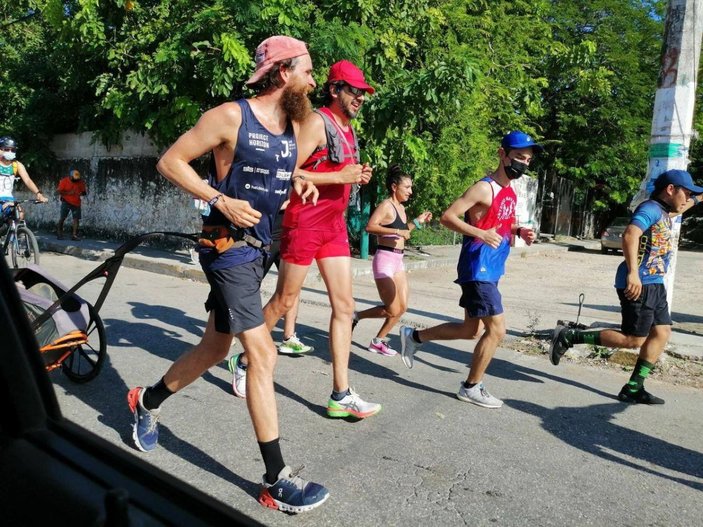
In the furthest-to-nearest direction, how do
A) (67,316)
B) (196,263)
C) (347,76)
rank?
(196,263)
(347,76)
(67,316)

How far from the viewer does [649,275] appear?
485 centimetres

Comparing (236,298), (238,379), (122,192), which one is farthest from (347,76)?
(122,192)

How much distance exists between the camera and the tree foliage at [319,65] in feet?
33.3

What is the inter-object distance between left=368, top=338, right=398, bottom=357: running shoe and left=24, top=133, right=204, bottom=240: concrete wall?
9007mm

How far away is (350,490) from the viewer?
10.2 ft

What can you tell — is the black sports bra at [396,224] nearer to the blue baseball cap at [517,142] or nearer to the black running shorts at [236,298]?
the blue baseball cap at [517,142]

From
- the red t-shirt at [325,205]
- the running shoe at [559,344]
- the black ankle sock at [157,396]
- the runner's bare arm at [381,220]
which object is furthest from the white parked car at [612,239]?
the black ankle sock at [157,396]

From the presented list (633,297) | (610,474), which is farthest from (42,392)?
(633,297)

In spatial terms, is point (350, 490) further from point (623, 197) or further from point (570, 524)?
point (623, 197)

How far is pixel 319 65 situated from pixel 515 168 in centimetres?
663

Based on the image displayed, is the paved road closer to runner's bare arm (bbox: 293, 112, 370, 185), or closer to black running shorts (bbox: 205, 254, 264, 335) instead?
black running shorts (bbox: 205, 254, 264, 335)

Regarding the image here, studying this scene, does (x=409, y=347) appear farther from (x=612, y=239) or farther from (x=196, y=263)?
(x=612, y=239)

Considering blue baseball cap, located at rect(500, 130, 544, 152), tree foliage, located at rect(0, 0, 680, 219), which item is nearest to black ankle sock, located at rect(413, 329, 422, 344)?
blue baseball cap, located at rect(500, 130, 544, 152)

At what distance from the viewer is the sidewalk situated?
6785 mm
